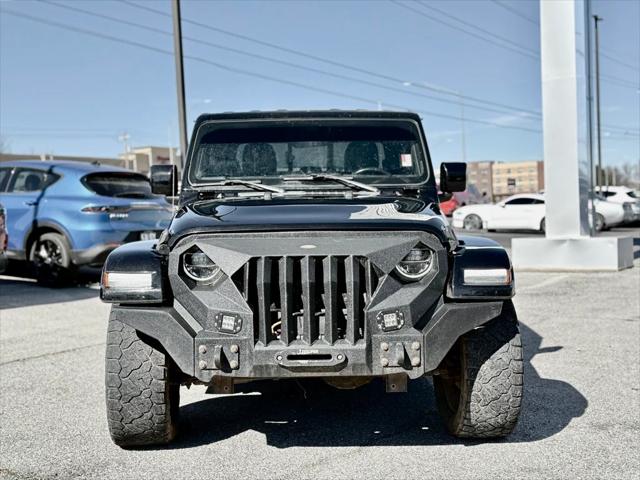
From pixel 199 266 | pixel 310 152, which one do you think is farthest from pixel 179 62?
pixel 199 266

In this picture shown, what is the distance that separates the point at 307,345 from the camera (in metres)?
3.38

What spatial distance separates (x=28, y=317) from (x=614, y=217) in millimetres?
19726

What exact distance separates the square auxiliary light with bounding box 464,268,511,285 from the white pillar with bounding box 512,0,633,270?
9425mm

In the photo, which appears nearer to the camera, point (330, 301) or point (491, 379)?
point (330, 301)

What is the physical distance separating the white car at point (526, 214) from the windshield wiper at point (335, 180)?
63.0ft

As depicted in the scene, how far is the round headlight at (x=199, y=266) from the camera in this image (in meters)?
3.52

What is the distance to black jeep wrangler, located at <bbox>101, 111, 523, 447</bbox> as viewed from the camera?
3.38 meters

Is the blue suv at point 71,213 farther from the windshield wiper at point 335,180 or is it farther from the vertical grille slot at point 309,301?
the vertical grille slot at point 309,301

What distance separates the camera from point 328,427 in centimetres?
426

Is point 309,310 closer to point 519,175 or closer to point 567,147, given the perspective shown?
point 567,147

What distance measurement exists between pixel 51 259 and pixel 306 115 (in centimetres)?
641

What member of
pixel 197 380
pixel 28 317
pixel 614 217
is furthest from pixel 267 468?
pixel 614 217

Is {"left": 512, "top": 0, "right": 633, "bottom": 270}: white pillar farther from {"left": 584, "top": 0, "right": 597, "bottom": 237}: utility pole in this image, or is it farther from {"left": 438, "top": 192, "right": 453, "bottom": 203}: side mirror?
{"left": 438, "top": 192, "right": 453, "bottom": 203}: side mirror

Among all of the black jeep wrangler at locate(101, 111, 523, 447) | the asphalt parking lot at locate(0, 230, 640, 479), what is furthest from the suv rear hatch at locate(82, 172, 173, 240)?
the black jeep wrangler at locate(101, 111, 523, 447)
